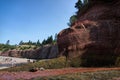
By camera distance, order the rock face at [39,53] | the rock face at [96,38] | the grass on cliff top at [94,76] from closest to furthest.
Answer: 1. the grass on cliff top at [94,76]
2. the rock face at [96,38]
3. the rock face at [39,53]

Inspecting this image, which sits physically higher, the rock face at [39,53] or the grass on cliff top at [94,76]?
Answer: the rock face at [39,53]

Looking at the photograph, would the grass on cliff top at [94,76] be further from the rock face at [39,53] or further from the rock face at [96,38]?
the rock face at [39,53]

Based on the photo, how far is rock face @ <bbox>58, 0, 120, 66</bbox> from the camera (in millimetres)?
21234

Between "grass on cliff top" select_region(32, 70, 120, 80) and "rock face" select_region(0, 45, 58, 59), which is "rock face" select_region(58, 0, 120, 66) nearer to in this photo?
"grass on cliff top" select_region(32, 70, 120, 80)

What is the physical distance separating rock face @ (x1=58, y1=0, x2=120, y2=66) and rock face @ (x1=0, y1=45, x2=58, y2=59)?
58810 mm

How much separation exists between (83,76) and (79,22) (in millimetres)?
10398

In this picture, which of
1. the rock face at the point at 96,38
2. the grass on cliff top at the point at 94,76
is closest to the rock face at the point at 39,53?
the rock face at the point at 96,38

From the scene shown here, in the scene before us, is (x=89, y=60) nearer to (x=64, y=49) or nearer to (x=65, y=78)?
(x=64, y=49)

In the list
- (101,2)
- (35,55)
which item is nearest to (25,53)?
(35,55)

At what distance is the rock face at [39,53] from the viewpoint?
90188mm

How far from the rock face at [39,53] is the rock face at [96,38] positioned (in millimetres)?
58810

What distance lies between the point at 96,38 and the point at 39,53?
8507 centimetres

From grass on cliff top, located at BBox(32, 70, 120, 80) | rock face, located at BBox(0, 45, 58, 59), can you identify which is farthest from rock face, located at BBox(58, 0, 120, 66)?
rock face, located at BBox(0, 45, 58, 59)

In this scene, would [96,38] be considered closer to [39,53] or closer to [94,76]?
[94,76]
